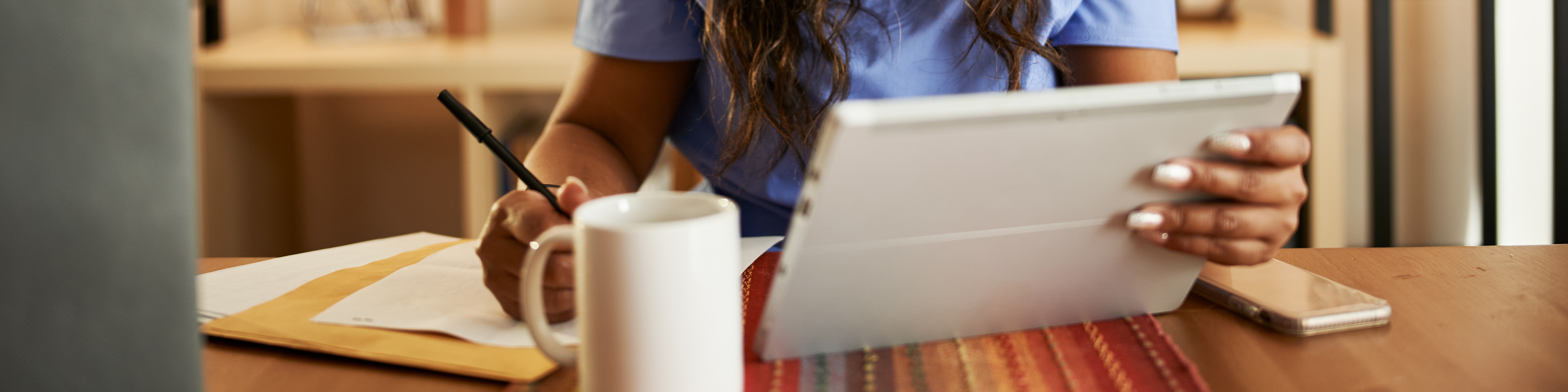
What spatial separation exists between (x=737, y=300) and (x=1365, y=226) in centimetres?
206

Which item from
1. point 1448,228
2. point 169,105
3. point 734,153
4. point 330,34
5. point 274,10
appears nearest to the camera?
point 169,105

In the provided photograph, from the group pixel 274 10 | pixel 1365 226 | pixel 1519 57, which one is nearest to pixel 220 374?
pixel 1519 57

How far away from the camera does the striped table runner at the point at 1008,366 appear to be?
40cm

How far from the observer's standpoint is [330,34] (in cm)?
187

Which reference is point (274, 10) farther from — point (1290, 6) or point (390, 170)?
point (1290, 6)

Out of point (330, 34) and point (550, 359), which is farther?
point (330, 34)

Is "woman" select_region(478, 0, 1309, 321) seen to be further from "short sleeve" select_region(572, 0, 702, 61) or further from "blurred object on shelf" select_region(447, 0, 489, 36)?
"blurred object on shelf" select_region(447, 0, 489, 36)

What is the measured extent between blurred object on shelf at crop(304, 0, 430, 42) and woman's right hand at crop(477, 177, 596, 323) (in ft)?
5.14

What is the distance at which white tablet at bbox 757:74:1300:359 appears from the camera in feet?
1.11

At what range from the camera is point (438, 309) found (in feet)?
1.65

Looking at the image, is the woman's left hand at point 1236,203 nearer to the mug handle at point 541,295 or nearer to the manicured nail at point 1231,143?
the manicured nail at point 1231,143

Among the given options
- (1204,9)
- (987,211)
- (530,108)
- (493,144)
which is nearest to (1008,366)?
(987,211)

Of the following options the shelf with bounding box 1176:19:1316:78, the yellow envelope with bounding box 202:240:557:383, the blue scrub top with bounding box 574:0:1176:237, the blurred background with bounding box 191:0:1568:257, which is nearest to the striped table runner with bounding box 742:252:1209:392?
the yellow envelope with bounding box 202:240:557:383

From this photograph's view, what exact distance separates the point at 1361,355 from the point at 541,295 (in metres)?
0.38
